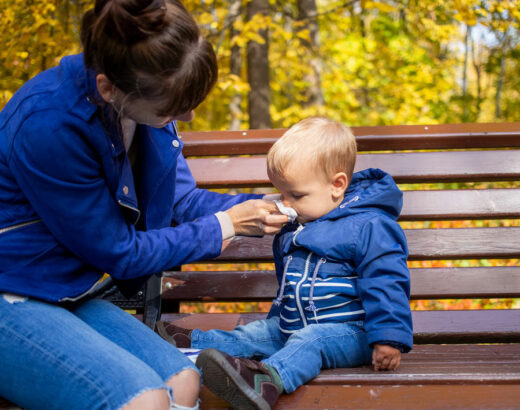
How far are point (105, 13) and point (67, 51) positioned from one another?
4390 mm

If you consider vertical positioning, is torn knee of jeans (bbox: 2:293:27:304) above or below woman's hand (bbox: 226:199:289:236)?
below

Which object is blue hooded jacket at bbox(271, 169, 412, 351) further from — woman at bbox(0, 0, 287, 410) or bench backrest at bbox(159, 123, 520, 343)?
bench backrest at bbox(159, 123, 520, 343)

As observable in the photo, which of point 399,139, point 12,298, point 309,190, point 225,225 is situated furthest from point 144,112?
point 399,139

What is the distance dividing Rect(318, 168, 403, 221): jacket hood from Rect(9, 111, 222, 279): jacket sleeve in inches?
23.7

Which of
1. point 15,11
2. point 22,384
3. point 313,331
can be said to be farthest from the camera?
point 15,11

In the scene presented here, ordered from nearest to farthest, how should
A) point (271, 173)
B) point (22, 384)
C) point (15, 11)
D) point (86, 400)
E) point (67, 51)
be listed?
point (86, 400)
point (22, 384)
point (271, 173)
point (15, 11)
point (67, 51)

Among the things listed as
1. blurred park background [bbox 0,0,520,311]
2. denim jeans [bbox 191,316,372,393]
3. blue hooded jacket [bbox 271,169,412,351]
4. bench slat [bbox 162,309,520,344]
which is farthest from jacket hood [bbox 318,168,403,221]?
blurred park background [bbox 0,0,520,311]

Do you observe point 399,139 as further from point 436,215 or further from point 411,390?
point 411,390

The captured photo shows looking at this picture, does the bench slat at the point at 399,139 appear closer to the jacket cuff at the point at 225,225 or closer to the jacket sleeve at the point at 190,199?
the jacket sleeve at the point at 190,199

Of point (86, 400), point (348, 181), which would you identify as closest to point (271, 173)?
point (348, 181)

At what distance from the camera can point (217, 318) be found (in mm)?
3047

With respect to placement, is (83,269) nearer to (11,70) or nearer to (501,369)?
(501,369)

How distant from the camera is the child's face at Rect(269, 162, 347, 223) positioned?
243cm

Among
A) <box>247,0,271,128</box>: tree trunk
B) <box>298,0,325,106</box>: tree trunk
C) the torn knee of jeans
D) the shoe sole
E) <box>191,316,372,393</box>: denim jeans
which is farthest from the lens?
<box>298,0,325,106</box>: tree trunk
